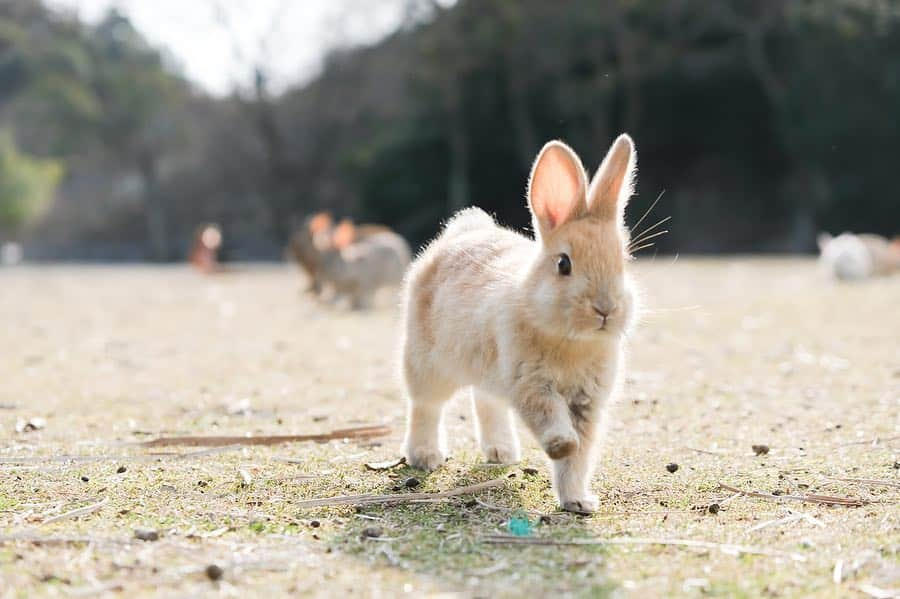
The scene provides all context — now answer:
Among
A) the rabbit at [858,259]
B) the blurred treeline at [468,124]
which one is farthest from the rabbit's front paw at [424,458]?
the blurred treeline at [468,124]

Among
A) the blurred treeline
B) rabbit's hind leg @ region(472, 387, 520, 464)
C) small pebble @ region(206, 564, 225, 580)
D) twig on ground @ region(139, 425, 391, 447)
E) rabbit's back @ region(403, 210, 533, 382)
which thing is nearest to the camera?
small pebble @ region(206, 564, 225, 580)

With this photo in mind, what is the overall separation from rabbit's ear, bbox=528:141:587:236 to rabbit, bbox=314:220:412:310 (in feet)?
25.6

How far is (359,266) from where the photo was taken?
11117mm

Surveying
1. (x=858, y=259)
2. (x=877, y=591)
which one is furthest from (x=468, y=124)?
(x=877, y=591)

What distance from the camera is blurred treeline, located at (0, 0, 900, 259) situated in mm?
21188

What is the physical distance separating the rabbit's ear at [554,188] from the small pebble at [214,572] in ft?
4.85

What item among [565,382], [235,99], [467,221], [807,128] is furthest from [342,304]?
[235,99]

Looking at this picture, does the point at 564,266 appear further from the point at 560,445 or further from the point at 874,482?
the point at 874,482

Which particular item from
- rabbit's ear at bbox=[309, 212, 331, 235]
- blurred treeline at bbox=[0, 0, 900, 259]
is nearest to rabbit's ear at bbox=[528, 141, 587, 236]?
rabbit's ear at bbox=[309, 212, 331, 235]

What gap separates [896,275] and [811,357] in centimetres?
773

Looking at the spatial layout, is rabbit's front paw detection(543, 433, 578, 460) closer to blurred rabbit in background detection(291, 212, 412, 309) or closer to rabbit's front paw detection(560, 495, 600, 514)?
rabbit's front paw detection(560, 495, 600, 514)

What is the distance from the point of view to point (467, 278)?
354cm

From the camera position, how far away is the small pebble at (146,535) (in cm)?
264

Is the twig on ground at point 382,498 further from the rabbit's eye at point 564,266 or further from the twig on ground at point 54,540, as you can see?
the rabbit's eye at point 564,266
